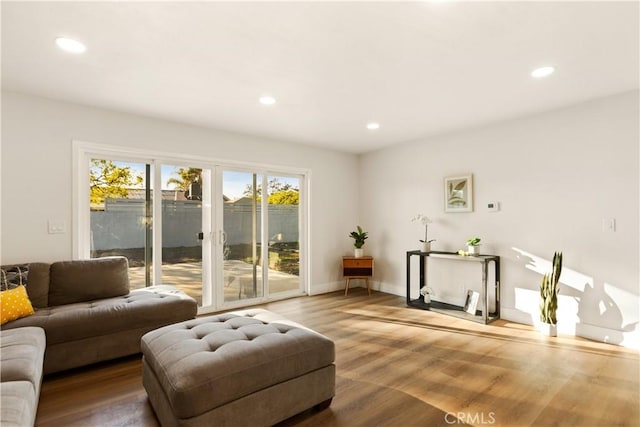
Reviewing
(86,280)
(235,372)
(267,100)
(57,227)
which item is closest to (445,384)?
(235,372)

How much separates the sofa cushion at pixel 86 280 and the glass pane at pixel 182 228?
2.42 ft

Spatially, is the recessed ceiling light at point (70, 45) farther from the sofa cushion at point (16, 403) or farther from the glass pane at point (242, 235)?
the glass pane at point (242, 235)

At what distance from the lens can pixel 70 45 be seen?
214cm

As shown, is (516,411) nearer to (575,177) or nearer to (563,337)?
(563,337)

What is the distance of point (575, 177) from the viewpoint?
3.27m

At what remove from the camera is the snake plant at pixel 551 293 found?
3.19m

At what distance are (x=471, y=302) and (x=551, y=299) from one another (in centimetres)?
84

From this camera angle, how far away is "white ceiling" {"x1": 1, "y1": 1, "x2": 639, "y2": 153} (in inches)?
71.6

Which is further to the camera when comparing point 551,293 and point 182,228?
point 182,228

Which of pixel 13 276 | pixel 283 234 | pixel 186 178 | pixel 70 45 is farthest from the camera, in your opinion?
pixel 283 234

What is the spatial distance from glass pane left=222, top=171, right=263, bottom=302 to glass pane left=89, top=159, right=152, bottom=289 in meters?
0.94

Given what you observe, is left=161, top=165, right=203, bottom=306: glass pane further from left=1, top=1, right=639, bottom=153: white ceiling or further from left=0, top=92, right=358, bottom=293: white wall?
left=1, top=1, right=639, bottom=153: white ceiling

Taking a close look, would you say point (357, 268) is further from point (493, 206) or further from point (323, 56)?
point (323, 56)

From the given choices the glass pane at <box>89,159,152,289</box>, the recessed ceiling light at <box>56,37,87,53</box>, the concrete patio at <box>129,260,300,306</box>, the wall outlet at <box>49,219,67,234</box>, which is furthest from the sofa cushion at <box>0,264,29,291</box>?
the recessed ceiling light at <box>56,37,87,53</box>
